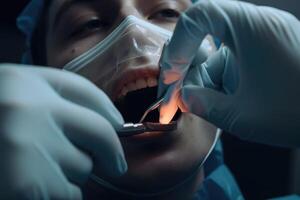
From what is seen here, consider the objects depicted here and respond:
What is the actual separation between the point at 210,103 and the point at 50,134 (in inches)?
16.2

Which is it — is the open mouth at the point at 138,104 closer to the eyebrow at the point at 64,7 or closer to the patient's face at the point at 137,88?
the patient's face at the point at 137,88

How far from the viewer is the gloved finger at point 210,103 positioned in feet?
4.01

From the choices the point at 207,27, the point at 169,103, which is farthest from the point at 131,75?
the point at 207,27

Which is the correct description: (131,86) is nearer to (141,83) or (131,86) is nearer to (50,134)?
(141,83)

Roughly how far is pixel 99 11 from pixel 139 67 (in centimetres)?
36

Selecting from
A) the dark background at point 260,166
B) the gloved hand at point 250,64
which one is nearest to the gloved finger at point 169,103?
the gloved hand at point 250,64

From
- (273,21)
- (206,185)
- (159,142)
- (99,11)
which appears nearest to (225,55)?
(273,21)

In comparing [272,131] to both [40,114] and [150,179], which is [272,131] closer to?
[150,179]

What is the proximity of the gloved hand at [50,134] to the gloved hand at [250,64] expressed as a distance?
24cm

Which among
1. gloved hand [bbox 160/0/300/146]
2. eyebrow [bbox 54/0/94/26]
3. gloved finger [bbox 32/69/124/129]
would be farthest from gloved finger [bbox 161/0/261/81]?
eyebrow [bbox 54/0/94/26]

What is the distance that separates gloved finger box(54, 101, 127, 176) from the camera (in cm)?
103

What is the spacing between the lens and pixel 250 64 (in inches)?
45.6

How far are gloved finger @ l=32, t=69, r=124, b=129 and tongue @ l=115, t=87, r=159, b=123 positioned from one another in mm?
392

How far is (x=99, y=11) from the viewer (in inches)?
64.9
